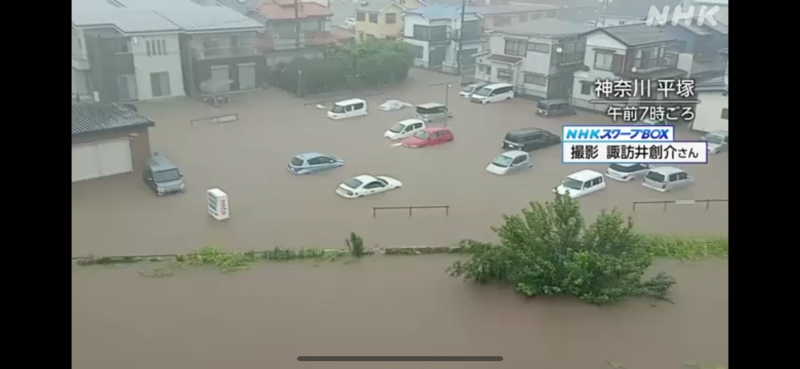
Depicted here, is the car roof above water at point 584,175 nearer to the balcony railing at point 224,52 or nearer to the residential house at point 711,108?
the residential house at point 711,108

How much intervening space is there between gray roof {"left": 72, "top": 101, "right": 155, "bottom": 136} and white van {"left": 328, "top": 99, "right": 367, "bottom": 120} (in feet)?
5.76

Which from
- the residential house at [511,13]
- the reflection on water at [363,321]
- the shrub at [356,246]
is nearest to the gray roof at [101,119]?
the reflection on water at [363,321]

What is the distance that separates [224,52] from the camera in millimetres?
6223

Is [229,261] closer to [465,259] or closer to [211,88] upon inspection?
[465,259]

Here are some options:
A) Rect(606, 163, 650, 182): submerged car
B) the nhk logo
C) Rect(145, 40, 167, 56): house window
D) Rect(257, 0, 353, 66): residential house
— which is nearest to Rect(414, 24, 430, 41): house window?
Rect(257, 0, 353, 66): residential house

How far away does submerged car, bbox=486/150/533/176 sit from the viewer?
14.5 feet

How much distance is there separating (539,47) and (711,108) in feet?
6.03

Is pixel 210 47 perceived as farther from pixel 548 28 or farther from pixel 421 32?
pixel 548 28

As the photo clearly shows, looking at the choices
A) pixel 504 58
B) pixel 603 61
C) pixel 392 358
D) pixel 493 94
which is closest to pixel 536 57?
pixel 504 58

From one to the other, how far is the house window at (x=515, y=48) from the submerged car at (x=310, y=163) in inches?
107

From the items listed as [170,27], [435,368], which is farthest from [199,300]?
[170,27]

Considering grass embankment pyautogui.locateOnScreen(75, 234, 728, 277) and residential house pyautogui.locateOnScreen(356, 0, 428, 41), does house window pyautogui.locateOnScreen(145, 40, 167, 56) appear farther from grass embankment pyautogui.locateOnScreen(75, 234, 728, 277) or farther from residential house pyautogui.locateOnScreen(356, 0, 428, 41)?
grass embankment pyautogui.locateOnScreen(75, 234, 728, 277)

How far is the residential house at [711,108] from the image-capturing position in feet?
15.7

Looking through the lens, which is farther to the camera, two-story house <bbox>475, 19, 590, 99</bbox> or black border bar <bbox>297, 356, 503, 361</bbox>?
two-story house <bbox>475, 19, 590, 99</bbox>
